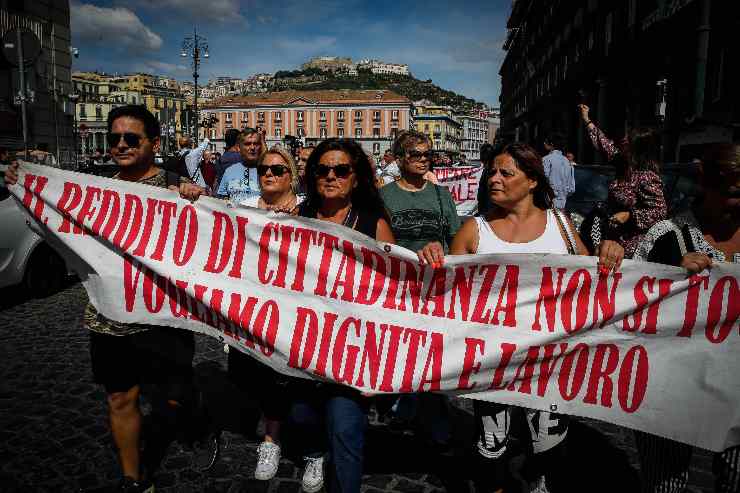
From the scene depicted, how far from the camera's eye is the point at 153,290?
9.53ft

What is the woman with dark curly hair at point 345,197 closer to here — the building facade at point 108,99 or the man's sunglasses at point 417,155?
the man's sunglasses at point 417,155

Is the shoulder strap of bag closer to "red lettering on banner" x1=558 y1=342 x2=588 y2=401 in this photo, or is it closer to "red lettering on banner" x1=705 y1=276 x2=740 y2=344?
"red lettering on banner" x1=558 y1=342 x2=588 y2=401

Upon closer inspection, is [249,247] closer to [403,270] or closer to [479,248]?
[403,270]

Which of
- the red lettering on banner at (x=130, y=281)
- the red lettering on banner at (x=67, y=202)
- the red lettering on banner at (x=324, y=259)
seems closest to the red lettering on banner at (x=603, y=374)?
the red lettering on banner at (x=324, y=259)

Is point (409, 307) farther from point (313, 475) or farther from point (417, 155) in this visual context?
point (417, 155)

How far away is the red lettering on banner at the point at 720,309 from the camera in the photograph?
2332 millimetres

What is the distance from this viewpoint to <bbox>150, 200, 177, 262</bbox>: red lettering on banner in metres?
2.96

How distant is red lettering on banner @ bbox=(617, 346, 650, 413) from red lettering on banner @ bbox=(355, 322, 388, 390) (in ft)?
3.58

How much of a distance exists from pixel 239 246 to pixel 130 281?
0.60 metres

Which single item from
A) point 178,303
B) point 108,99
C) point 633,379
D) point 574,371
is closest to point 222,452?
point 178,303

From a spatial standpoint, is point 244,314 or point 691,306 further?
point 244,314

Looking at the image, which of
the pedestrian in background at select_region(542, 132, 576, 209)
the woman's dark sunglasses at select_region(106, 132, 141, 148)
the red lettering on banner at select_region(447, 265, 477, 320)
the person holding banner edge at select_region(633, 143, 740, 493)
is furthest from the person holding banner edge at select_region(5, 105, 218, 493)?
the pedestrian in background at select_region(542, 132, 576, 209)

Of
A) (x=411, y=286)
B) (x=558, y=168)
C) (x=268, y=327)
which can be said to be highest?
(x=558, y=168)

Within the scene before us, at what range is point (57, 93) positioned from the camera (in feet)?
103
